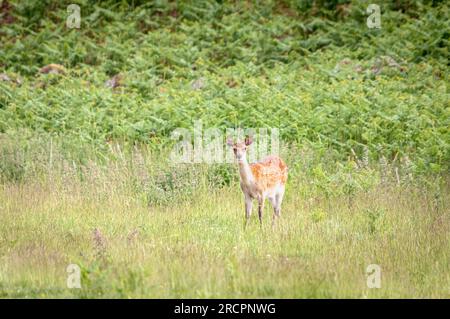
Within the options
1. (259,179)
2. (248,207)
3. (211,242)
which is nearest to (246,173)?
(259,179)

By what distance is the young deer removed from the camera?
11085 mm

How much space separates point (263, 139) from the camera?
15.0 m

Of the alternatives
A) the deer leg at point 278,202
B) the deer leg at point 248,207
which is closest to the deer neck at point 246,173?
the deer leg at point 248,207

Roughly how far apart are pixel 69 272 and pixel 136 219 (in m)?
2.71

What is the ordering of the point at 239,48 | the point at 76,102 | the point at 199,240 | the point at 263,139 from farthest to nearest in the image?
the point at 239,48 → the point at 76,102 → the point at 263,139 → the point at 199,240

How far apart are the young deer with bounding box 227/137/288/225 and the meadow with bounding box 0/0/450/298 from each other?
34cm

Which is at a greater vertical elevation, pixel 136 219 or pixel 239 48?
pixel 239 48

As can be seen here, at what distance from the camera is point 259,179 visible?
37.2 feet

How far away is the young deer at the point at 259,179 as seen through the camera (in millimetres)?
11085

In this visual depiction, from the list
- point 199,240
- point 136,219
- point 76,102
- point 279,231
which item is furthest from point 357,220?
point 76,102

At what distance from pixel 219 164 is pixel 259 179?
2.33 metres

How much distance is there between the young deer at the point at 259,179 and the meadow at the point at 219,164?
34 cm

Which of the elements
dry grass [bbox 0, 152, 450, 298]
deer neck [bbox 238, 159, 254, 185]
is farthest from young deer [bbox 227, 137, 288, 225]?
dry grass [bbox 0, 152, 450, 298]
